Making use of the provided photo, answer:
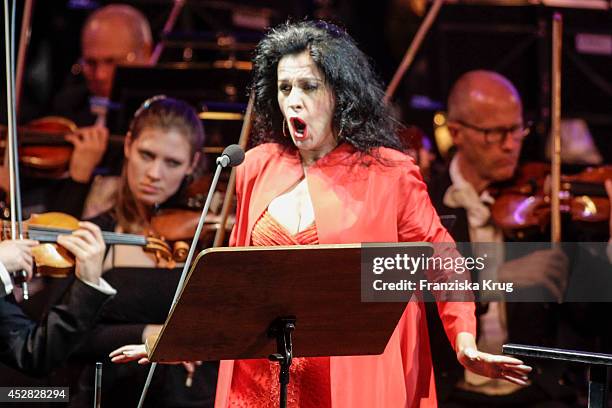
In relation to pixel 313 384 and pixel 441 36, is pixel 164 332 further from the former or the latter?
pixel 441 36

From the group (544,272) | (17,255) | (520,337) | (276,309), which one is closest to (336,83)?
(276,309)

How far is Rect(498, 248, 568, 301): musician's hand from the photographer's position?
4.33m

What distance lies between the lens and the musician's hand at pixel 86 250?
11.8ft

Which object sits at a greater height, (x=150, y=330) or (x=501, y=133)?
(x=501, y=133)

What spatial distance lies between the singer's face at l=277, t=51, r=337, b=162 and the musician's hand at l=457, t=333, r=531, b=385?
70 cm

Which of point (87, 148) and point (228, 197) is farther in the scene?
point (87, 148)

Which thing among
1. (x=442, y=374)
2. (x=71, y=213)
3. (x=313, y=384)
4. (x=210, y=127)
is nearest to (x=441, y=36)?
(x=210, y=127)

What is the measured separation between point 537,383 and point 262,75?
2.12 metres

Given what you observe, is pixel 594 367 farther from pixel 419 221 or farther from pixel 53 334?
pixel 53 334

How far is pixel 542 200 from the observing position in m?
4.45

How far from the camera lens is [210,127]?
468 cm

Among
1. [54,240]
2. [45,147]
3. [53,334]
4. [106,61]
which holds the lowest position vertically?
[53,334]

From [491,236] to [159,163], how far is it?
4.78 feet

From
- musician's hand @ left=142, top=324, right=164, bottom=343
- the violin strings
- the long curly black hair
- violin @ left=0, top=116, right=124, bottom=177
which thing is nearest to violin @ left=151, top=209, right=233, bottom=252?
the violin strings
